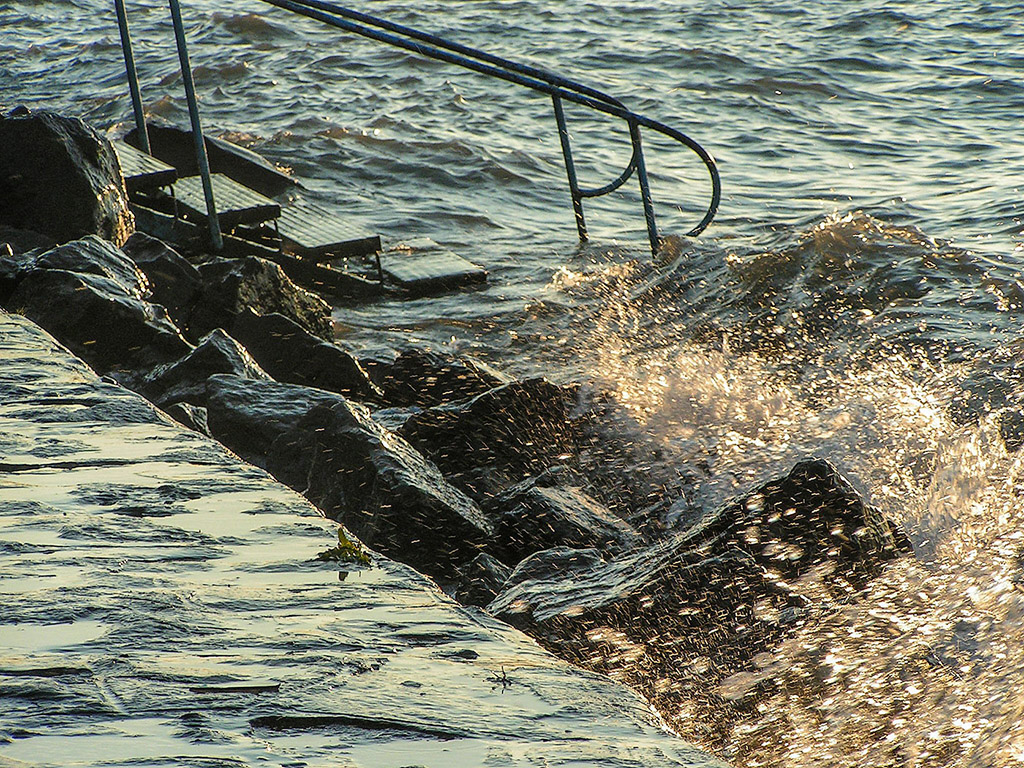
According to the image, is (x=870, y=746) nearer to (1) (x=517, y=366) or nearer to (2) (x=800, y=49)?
(1) (x=517, y=366)

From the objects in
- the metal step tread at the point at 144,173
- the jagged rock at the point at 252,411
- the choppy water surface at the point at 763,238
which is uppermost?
the metal step tread at the point at 144,173

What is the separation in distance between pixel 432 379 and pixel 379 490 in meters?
2.03

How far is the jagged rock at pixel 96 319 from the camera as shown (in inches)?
183

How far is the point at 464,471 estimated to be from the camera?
16.0 ft

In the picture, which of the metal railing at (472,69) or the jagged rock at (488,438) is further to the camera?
the metal railing at (472,69)

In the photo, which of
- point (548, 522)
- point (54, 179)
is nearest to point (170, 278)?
point (54, 179)

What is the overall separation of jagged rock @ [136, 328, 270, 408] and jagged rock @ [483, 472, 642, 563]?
1145 mm

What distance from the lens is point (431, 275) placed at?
28.2 feet

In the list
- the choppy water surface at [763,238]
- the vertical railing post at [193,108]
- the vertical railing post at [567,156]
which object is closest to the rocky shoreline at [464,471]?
the choppy water surface at [763,238]

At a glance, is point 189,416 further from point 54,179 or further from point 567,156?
point 567,156

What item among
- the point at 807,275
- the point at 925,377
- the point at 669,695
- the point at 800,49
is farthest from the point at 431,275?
the point at 800,49

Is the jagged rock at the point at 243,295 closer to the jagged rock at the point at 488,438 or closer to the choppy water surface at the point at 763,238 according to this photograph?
the choppy water surface at the point at 763,238

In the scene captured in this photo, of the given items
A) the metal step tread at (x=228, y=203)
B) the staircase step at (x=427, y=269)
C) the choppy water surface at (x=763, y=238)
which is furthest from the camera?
the staircase step at (x=427, y=269)

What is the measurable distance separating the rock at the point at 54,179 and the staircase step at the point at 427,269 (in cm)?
247
